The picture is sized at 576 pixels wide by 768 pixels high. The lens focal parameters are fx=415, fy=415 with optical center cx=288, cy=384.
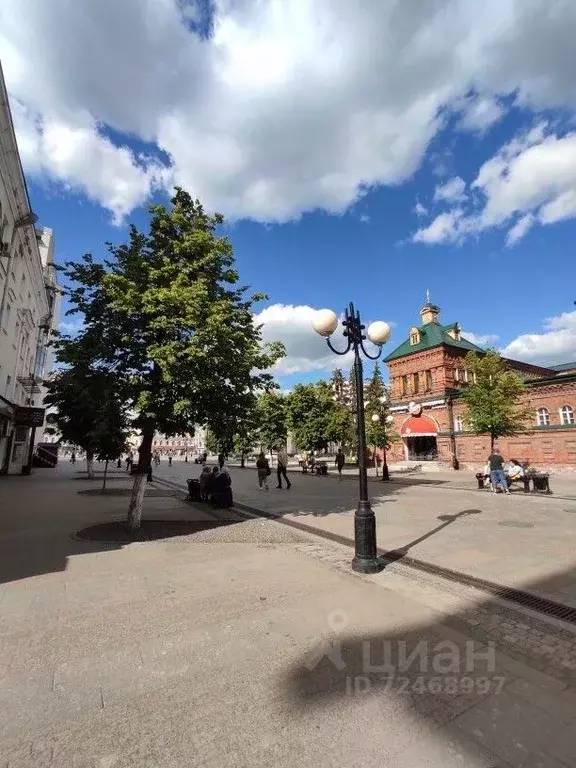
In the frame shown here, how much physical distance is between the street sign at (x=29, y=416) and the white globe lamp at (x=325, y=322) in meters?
24.8

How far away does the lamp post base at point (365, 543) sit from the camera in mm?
6547

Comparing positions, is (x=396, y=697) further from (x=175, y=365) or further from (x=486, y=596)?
(x=175, y=365)

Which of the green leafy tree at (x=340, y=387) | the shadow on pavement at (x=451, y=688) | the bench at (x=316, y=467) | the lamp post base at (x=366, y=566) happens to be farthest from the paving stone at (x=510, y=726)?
the green leafy tree at (x=340, y=387)

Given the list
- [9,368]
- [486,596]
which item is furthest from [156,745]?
[9,368]

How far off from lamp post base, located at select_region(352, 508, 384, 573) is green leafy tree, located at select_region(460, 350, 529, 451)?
17907 mm

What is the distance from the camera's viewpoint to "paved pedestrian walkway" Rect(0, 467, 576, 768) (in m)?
2.74

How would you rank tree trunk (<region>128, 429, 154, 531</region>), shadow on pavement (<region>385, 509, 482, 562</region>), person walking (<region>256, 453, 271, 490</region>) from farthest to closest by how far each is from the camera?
person walking (<region>256, 453, 271, 490</region>)
tree trunk (<region>128, 429, 154, 531</region>)
shadow on pavement (<region>385, 509, 482, 562</region>)

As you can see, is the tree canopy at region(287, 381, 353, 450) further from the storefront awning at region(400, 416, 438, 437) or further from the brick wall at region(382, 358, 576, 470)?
the storefront awning at region(400, 416, 438, 437)

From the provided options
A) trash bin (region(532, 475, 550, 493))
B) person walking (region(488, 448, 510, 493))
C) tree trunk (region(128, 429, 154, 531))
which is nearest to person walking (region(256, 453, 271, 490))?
person walking (region(488, 448, 510, 493))

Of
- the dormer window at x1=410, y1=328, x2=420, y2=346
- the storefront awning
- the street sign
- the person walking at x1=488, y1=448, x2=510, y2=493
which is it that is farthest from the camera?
the dormer window at x1=410, y1=328, x2=420, y2=346

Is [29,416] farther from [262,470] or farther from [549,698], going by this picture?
[549,698]

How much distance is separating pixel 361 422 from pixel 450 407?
3157cm

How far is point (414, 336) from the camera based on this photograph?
1672 inches

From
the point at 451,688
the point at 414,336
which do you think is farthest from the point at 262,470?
the point at 414,336
